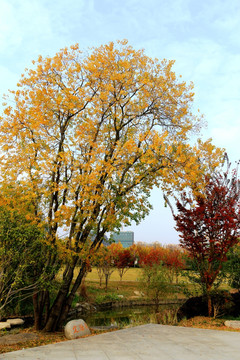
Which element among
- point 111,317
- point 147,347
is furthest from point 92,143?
point 111,317

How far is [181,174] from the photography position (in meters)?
8.89

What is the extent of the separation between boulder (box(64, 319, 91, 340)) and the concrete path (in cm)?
99


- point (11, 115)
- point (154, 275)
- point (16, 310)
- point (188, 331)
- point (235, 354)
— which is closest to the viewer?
point (235, 354)

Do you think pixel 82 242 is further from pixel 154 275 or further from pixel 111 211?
pixel 154 275

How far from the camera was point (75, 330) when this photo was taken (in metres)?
8.00

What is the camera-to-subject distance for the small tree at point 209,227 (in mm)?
10078

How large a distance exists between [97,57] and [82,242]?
568cm

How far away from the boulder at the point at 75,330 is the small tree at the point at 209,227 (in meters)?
4.23

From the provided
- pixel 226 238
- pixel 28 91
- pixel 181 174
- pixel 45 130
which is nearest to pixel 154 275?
pixel 226 238

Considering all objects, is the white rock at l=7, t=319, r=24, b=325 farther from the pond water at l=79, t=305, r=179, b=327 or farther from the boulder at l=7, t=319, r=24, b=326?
the pond water at l=79, t=305, r=179, b=327

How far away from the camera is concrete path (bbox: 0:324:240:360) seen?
5406 millimetres

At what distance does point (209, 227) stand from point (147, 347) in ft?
16.8

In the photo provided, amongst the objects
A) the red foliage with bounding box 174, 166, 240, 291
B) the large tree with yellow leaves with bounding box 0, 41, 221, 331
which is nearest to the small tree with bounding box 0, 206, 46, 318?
the large tree with yellow leaves with bounding box 0, 41, 221, 331

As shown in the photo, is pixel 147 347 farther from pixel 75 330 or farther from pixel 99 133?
pixel 99 133
